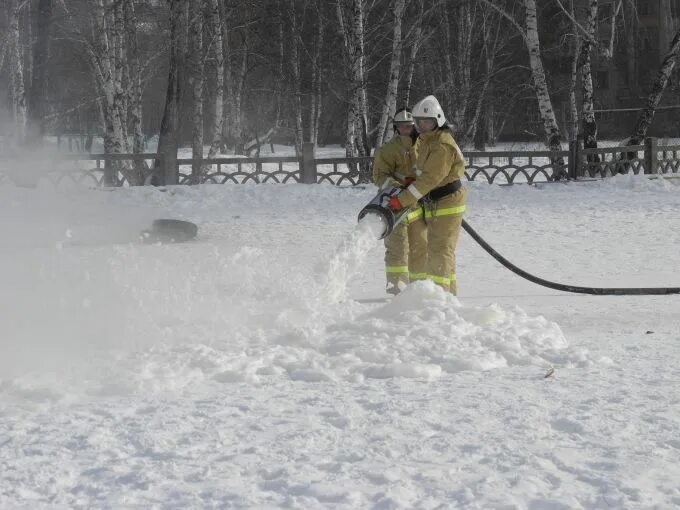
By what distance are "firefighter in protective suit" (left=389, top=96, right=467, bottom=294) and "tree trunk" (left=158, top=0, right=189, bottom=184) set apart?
1034 centimetres

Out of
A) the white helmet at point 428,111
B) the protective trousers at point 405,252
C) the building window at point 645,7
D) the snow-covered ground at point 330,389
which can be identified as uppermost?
the building window at point 645,7

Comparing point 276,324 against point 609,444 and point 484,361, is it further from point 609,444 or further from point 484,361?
point 609,444

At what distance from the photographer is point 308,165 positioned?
17.3 metres

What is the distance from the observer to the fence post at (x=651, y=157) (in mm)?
17688

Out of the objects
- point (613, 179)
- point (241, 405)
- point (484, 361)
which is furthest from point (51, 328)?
point (613, 179)

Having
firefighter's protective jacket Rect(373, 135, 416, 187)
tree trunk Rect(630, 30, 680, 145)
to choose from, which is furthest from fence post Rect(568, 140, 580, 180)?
firefighter's protective jacket Rect(373, 135, 416, 187)

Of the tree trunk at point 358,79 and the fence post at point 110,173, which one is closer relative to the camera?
the fence post at point 110,173

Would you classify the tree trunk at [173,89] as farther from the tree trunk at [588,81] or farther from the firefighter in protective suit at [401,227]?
the firefighter in protective suit at [401,227]

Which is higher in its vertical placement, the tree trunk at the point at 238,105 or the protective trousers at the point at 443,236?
the tree trunk at the point at 238,105

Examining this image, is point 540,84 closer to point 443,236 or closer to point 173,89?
point 173,89

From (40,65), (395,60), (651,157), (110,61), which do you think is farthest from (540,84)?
(40,65)

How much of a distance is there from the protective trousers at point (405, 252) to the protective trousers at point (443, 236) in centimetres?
34

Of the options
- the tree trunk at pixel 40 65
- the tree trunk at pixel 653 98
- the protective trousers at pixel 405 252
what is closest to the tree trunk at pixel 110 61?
the tree trunk at pixel 40 65

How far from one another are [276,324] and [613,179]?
12.0 meters
